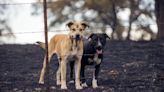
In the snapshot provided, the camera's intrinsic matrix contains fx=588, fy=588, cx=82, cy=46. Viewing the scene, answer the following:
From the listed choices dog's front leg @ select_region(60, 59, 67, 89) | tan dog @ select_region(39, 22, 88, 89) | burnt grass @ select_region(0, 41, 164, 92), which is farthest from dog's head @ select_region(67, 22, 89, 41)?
burnt grass @ select_region(0, 41, 164, 92)

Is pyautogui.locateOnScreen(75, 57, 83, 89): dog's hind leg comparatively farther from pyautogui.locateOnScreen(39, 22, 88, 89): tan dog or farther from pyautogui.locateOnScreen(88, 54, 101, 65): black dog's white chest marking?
pyautogui.locateOnScreen(88, 54, 101, 65): black dog's white chest marking

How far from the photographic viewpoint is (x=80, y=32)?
1015 centimetres

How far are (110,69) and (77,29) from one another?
2799mm

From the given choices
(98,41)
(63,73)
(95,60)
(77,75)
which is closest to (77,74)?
(77,75)

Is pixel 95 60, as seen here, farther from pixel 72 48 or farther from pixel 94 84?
pixel 72 48

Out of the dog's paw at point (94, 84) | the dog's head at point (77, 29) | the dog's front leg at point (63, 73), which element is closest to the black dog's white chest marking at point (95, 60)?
the dog's paw at point (94, 84)

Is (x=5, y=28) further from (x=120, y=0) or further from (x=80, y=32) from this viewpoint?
(x=80, y=32)

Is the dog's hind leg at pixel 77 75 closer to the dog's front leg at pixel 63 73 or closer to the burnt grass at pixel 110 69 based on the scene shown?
the burnt grass at pixel 110 69

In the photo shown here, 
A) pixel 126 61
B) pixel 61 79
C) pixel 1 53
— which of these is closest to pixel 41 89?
pixel 61 79

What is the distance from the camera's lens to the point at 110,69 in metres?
12.7

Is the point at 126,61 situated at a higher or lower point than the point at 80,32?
lower

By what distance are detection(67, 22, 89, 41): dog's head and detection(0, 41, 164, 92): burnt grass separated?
948 mm

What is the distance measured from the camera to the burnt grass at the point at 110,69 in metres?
10.5

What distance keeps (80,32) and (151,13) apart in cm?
1752
